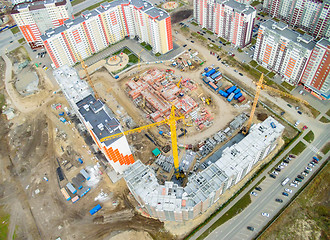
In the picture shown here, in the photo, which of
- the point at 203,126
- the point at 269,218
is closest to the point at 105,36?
the point at 203,126

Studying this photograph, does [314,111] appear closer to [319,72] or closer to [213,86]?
[319,72]

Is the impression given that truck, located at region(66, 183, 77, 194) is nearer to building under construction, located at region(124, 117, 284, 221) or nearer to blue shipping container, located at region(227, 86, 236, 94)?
building under construction, located at region(124, 117, 284, 221)

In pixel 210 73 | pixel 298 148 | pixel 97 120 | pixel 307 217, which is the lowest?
pixel 307 217

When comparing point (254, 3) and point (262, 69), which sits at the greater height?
point (254, 3)

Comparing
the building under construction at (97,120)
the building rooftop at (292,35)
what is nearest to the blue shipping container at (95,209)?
the building under construction at (97,120)

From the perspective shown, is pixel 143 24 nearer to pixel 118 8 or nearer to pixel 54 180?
pixel 118 8

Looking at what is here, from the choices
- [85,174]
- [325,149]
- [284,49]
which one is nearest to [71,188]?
[85,174]

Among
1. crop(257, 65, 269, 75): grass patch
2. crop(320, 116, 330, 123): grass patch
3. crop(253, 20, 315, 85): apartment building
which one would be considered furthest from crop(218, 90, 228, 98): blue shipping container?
crop(320, 116, 330, 123): grass patch
